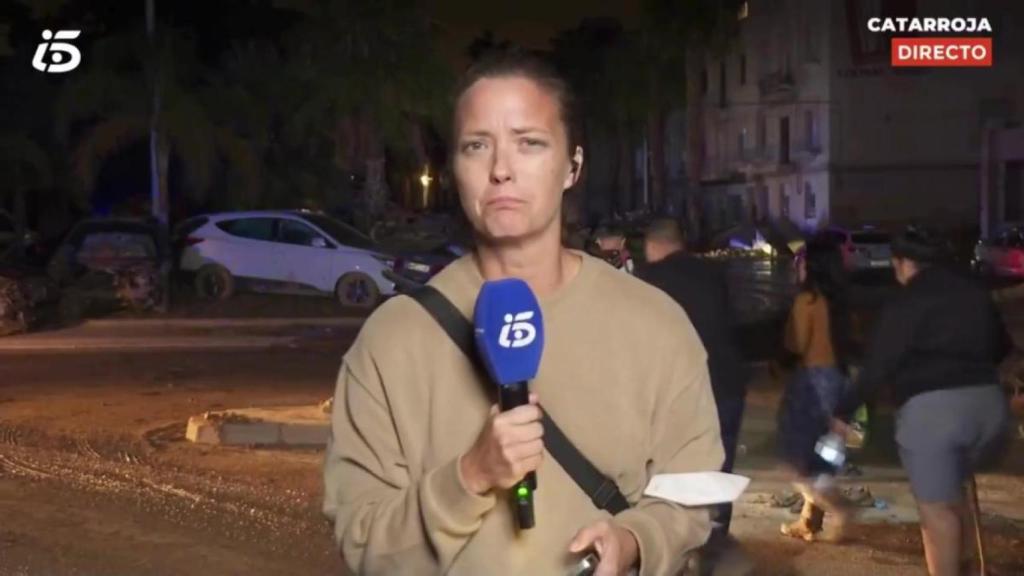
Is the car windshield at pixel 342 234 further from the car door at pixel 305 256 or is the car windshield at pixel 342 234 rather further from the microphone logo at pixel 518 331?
the microphone logo at pixel 518 331

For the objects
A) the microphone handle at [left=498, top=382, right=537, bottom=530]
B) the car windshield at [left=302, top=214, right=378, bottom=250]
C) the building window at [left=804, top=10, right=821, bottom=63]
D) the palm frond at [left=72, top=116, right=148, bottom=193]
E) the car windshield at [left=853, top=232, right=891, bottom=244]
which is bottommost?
→ the car windshield at [left=853, top=232, right=891, bottom=244]

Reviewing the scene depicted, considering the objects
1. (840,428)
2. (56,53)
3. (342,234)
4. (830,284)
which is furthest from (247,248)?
(840,428)

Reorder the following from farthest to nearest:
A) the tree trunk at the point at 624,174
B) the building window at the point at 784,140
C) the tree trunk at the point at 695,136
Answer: the tree trunk at the point at 624,174
the building window at the point at 784,140
the tree trunk at the point at 695,136

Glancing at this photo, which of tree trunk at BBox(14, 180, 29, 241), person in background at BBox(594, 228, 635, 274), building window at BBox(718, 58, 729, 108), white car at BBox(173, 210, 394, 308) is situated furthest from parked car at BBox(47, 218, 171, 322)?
building window at BBox(718, 58, 729, 108)

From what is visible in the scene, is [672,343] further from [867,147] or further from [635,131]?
[635,131]

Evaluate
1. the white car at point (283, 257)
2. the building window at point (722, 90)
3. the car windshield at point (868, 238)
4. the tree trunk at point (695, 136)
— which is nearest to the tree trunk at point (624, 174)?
the tree trunk at point (695, 136)

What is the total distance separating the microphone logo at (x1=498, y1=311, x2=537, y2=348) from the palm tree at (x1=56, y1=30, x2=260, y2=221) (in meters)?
26.5

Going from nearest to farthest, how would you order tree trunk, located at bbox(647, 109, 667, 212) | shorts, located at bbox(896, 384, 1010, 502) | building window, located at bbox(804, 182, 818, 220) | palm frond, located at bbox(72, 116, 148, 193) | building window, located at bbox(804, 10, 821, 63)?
1. shorts, located at bbox(896, 384, 1010, 502)
2. palm frond, located at bbox(72, 116, 148, 193)
3. building window, located at bbox(804, 10, 821, 63)
4. building window, located at bbox(804, 182, 818, 220)
5. tree trunk, located at bbox(647, 109, 667, 212)

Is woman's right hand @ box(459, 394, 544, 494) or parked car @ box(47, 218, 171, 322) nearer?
woman's right hand @ box(459, 394, 544, 494)

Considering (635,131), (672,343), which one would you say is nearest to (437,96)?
(672,343)

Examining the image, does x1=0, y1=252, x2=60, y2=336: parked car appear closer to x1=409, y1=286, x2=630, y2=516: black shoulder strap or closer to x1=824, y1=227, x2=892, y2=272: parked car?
x1=824, y1=227, x2=892, y2=272: parked car

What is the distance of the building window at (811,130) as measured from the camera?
186 ft

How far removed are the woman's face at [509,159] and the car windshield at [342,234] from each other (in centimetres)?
2297

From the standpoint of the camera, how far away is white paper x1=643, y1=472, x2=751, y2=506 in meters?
2.45
